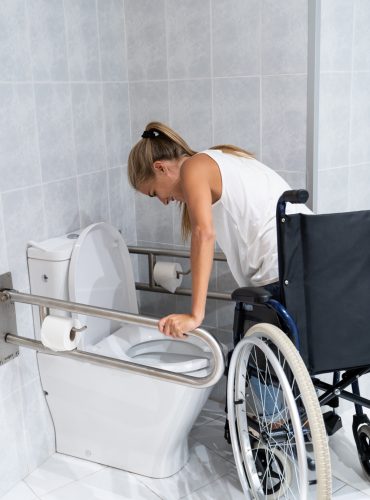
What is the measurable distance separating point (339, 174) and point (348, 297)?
68 cm

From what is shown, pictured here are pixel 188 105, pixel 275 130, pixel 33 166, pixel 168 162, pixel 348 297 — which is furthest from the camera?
pixel 188 105

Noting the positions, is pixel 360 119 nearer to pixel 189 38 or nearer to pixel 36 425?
pixel 189 38

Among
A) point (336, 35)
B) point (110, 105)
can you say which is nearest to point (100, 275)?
point (110, 105)

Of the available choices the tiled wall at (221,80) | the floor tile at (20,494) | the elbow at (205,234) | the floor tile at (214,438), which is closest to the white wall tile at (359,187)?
the tiled wall at (221,80)

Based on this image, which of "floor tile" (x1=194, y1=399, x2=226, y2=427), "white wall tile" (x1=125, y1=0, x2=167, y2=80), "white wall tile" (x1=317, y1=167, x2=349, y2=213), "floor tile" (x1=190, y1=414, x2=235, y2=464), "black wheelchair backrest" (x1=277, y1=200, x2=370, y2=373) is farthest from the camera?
"floor tile" (x1=194, y1=399, x2=226, y2=427)

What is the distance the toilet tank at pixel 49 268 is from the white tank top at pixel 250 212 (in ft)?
1.80

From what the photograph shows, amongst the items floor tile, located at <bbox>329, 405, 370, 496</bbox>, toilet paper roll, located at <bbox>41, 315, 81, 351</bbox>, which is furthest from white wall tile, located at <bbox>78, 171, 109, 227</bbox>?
floor tile, located at <bbox>329, 405, 370, 496</bbox>

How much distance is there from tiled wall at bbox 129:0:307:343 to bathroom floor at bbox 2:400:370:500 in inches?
20.4

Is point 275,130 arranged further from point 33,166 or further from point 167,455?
point 167,455

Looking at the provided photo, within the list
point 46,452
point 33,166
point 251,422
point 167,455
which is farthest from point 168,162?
point 46,452

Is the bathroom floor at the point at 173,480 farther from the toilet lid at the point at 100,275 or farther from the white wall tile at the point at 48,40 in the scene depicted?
the white wall tile at the point at 48,40

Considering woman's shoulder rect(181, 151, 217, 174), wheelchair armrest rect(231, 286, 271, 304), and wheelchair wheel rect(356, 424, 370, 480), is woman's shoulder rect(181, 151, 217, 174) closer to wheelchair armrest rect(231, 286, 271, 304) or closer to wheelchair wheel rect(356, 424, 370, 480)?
wheelchair armrest rect(231, 286, 271, 304)

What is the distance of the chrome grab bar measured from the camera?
66.6 inches

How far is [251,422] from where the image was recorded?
1.97m
